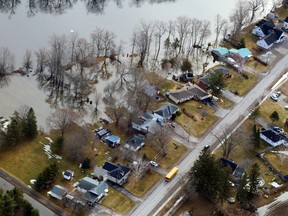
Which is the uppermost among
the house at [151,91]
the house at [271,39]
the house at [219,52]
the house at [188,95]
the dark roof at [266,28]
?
the dark roof at [266,28]

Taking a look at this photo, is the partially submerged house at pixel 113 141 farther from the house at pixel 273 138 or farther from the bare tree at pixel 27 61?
the bare tree at pixel 27 61

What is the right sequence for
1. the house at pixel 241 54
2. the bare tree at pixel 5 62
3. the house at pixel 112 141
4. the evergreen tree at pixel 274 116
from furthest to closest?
the house at pixel 241 54 → the bare tree at pixel 5 62 → the evergreen tree at pixel 274 116 → the house at pixel 112 141

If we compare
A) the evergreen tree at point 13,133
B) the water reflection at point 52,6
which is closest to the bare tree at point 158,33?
the water reflection at point 52,6

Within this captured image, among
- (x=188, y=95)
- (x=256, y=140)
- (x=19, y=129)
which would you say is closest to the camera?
(x=19, y=129)

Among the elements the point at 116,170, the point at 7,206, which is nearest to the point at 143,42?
the point at 116,170

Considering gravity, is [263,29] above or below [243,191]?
above

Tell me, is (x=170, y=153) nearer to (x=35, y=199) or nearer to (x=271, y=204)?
(x=271, y=204)

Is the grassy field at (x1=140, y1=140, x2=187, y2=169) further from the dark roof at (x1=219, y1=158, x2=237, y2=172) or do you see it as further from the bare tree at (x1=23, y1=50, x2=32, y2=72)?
the bare tree at (x1=23, y1=50, x2=32, y2=72)
